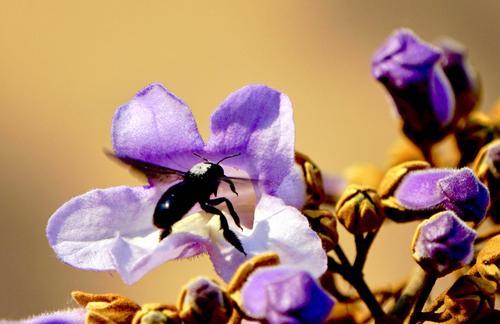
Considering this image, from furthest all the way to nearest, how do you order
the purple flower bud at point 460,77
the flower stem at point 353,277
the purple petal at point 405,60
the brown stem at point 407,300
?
the purple flower bud at point 460,77 → the purple petal at point 405,60 → the brown stem at point 407,300 → the flower stem at point 353,277

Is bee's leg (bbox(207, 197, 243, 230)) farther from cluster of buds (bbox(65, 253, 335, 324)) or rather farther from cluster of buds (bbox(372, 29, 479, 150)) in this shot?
cluster of buds (bbox(372, 29, 479, 150))

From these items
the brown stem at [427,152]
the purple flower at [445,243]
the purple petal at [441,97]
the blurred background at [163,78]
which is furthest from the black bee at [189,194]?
the blurred background at [163,78]

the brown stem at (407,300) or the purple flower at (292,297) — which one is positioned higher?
the purple flower at (292,297)

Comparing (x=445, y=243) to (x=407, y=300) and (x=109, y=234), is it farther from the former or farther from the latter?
(x=109, y=234)

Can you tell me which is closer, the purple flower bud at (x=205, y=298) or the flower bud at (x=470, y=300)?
the purple flower bud at (x=205, y=298)

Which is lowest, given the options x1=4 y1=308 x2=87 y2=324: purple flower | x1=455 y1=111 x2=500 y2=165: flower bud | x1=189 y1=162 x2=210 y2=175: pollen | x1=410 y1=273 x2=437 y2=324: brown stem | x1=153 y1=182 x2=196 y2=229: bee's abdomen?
x1=410 y1=273 x2=437 y2=324: brown stem

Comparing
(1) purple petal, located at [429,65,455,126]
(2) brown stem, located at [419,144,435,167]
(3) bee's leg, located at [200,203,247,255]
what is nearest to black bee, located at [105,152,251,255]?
(3) bee's leg, located at [200,203,247,255]

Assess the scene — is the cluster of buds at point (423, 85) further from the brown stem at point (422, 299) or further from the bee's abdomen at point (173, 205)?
the bee's abdomen at point (173, 205)
